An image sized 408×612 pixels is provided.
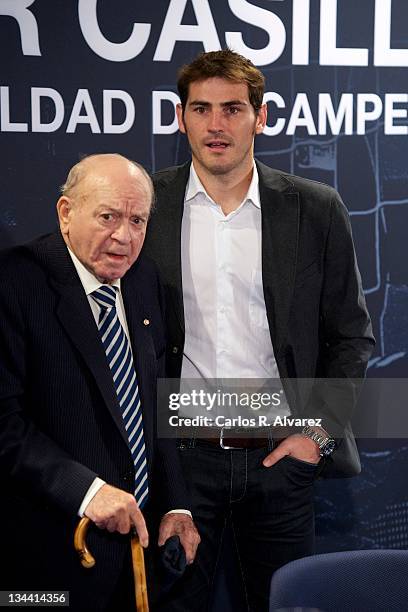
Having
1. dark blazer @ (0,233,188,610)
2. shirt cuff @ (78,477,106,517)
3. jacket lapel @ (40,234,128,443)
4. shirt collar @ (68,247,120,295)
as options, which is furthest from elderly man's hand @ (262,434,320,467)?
shirt collar @ (68,247,120,295)

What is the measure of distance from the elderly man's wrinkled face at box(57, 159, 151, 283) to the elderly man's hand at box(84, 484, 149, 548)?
0.59m

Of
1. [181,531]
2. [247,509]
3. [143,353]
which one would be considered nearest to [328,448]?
[247,509]

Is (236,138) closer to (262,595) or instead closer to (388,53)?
(388,53)

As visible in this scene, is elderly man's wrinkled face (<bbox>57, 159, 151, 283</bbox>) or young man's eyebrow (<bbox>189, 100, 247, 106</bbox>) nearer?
A: elderly man's wrinkled face (<bbox>57, 159, 151, 283</bbox>)

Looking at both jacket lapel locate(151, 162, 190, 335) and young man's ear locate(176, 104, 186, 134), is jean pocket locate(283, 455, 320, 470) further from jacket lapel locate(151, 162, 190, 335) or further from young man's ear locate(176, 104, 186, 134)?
young man's ear locate(176, 104, 186, 134)

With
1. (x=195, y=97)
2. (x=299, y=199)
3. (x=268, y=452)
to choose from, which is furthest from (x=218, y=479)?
(x=195, y=97)

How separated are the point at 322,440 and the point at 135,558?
2.91ft

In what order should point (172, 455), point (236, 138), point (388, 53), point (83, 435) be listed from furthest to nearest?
point (388, 53), point (236, 138), point (172, 455), point (83, 435)

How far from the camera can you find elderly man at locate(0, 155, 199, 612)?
2.25 m

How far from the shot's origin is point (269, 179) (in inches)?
117

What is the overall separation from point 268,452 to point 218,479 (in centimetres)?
19

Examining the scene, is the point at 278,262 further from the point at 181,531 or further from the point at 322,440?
the point at 181,531

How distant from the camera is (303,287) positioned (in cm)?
289

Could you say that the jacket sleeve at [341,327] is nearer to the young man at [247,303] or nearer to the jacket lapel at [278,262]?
the young man at [247,303]
